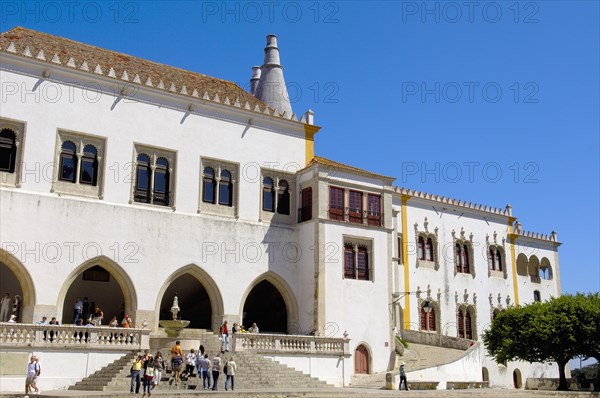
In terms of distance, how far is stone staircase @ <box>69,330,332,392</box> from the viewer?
21562 millimetres

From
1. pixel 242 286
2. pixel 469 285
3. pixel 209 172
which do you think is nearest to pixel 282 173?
pixel 209 172

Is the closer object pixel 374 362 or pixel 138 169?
pixel 138 169

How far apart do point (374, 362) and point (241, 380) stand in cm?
830

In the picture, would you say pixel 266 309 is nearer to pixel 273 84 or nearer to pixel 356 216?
pixel 356 216

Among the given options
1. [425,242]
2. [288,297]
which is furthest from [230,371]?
[425,242]

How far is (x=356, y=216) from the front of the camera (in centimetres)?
3109

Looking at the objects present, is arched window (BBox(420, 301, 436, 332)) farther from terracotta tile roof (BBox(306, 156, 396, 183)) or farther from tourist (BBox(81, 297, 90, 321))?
tourist (BBox(81, 297, 90, 321))

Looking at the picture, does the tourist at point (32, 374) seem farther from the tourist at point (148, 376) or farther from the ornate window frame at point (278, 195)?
the ornate window frame at point (278, 195)

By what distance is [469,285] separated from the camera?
145ft

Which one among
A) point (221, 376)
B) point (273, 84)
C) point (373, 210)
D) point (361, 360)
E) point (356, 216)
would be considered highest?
point (273, 84)

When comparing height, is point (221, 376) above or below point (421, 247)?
below

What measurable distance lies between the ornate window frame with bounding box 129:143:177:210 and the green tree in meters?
18.1

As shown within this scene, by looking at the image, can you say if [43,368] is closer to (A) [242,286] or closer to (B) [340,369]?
(A) [242,286]

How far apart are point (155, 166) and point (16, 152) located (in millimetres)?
5360
